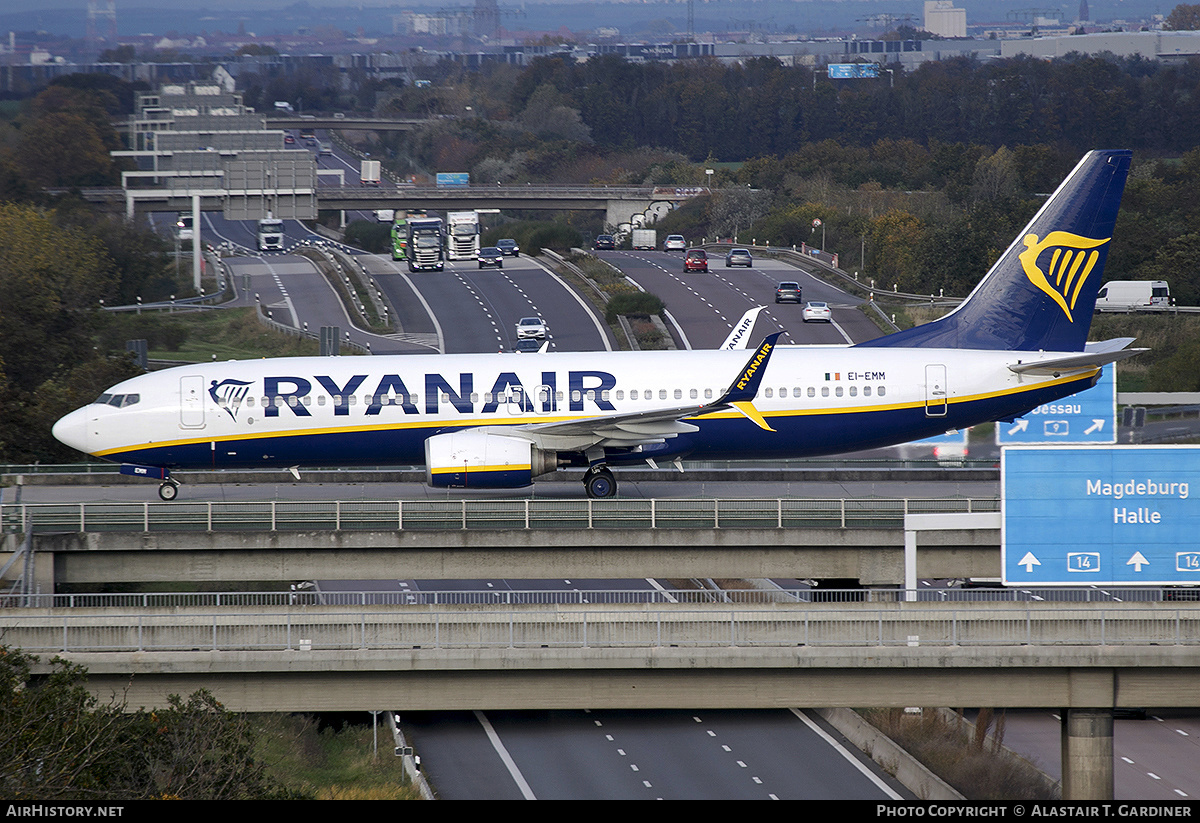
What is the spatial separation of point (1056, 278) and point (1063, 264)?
0.58 m

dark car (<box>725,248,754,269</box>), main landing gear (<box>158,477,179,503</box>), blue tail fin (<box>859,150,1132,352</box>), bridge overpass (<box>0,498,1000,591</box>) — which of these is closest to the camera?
bridge overpass (<box>0,498,1000,591</box>)

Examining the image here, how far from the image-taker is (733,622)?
30625mm

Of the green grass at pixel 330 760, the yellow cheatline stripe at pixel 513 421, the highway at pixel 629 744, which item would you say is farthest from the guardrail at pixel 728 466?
the green grass at pixel 330 760

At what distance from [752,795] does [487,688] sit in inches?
471

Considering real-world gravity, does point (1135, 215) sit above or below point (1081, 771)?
above

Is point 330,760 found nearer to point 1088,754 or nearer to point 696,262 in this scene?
point 1088,754

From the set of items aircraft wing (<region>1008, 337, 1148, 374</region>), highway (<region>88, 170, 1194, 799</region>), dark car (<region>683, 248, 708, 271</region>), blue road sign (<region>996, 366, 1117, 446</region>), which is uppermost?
dark car (<region>683, 248, 708, 271</region>)

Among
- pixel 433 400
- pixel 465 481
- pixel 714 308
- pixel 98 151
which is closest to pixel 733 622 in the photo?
pixel 465 481

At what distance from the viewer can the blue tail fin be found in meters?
43.2

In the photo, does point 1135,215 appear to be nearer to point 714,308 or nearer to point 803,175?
point 714,308

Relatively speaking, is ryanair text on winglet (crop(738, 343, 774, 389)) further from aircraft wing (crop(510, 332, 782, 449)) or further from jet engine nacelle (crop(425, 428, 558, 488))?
jet engine nacelle (crop(425, 428, 558, 488))

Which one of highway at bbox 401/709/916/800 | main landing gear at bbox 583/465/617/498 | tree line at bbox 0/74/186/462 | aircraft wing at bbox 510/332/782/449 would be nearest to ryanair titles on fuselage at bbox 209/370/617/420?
aircraft wing at bbox 510/332/782/449

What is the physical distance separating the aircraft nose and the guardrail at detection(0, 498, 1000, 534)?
111 inches

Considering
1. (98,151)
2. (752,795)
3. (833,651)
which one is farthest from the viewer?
(98,151)
